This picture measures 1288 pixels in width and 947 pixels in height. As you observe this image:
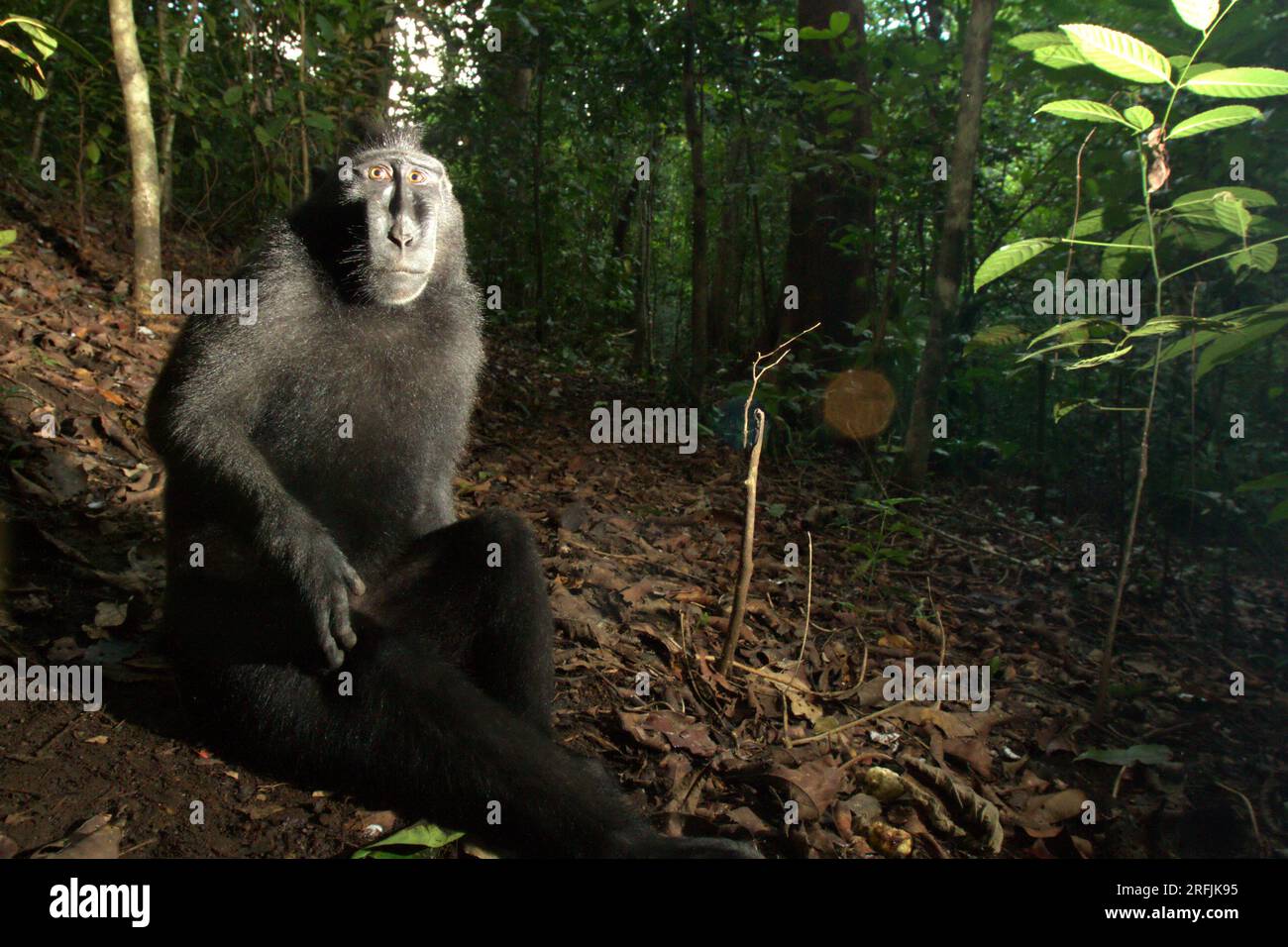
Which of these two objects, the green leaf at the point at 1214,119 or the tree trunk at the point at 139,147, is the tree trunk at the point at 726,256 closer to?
the tree trunk at the point at 139,147

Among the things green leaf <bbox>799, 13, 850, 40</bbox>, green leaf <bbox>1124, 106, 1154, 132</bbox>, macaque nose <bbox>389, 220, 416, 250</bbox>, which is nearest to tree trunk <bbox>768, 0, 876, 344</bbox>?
green leaf <bbox>799, 13, 850, 40</bbox>

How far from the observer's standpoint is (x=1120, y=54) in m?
2.50

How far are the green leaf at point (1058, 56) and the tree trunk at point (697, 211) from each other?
4.88m

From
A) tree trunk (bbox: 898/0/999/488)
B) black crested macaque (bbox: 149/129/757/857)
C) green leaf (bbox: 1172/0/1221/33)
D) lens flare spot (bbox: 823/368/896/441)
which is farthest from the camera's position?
lens flare spot (bbox: 823/368/896/441)

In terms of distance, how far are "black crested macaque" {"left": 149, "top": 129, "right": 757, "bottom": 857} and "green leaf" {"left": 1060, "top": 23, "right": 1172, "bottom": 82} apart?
237 cm

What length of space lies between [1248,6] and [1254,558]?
4.34 m

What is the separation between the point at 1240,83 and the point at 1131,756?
8.12 ft

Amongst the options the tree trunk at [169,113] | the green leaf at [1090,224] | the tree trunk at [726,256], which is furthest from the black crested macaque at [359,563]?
the tree trunk at [726,256]

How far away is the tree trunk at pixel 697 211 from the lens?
7624mm

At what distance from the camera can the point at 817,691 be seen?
3643mm

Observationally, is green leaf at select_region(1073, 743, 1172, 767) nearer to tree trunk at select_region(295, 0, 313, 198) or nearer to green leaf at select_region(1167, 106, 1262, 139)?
green leaf at select_region(1167, 106, 1262, 139)

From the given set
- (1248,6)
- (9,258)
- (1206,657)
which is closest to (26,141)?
(9,258)

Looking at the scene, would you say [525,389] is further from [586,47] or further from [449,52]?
[449,52]

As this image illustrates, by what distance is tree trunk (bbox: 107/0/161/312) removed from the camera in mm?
5871
